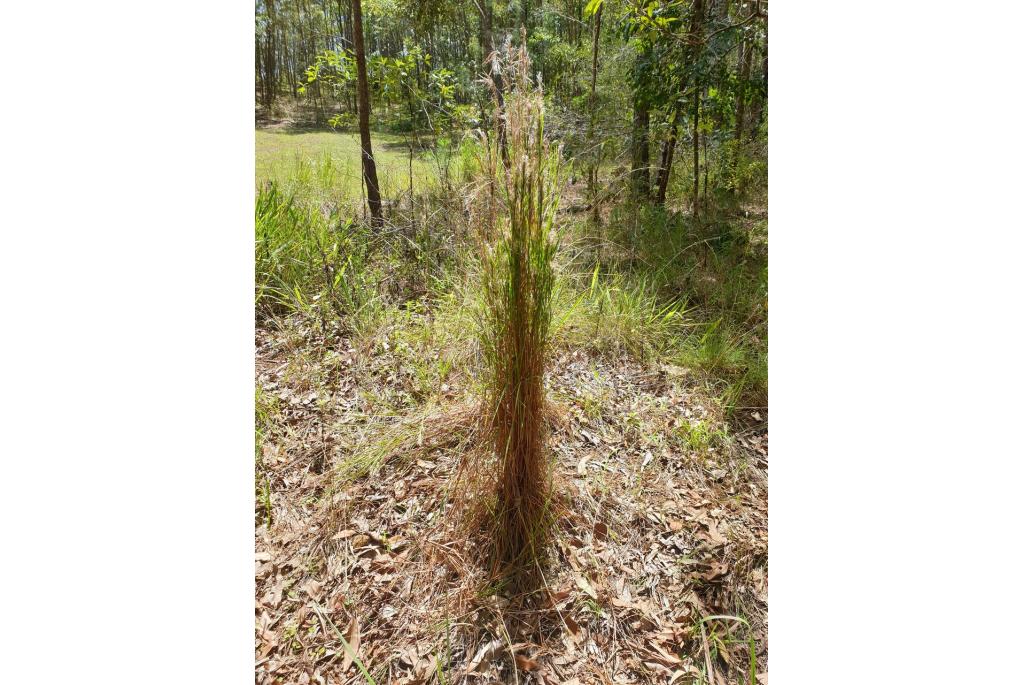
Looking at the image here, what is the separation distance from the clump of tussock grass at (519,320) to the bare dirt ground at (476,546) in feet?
0.28

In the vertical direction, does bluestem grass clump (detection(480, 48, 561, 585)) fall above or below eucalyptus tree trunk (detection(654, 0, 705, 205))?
below

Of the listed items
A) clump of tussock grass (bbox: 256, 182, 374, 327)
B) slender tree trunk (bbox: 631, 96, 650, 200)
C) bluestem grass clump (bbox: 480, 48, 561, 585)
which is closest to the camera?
bluestem grass clump (bbox: 480, 48, 561, 585)

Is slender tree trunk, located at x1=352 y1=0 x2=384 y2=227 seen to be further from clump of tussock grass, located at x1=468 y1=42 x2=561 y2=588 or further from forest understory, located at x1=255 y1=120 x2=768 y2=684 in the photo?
clump of tussock grass, located at x1=468 y1=42 x2=561 y2=588

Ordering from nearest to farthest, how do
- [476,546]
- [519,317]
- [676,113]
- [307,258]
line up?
1. [519,317]
2. [476,546]
3. [307,258]
4. [676,113]

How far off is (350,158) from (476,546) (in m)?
1.28

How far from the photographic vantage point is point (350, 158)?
1451mm

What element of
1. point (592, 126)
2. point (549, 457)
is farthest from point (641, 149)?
point (549, 457)

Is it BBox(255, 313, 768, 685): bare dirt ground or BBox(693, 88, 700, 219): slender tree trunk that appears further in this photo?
BBox(693, 88, 700, 219): slender tree trunk

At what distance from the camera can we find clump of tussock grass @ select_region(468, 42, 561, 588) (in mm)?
908

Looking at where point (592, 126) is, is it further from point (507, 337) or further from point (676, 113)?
point (507, 337)

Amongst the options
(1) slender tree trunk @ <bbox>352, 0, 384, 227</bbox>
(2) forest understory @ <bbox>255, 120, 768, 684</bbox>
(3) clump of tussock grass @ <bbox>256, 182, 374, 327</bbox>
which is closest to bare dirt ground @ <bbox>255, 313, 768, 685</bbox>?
(2) forest understory @ <bbox>255, 120, 768, 684</bbox>
